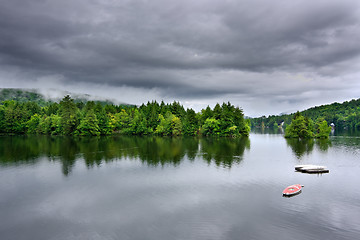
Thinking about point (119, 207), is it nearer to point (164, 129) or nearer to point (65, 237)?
point (65, 237)

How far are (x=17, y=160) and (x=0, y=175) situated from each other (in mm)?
12833

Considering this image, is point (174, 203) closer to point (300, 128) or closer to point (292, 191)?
point (292, 191)

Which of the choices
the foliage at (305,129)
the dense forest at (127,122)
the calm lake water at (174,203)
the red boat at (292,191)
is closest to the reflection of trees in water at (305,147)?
the calm lake water at (174,203)

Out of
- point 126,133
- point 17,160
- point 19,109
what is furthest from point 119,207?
point 19,109

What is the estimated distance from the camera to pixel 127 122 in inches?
5276

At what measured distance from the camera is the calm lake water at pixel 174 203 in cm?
1795

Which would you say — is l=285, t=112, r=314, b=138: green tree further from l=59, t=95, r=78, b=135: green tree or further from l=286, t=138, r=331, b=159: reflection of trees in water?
l=59, t=95, r=78, b=135: green tree

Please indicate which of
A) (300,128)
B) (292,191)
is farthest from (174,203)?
(300,128)

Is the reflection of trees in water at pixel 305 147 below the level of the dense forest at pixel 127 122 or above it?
below

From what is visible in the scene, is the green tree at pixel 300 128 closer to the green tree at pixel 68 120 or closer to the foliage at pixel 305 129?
the foliage at pixel 305 129

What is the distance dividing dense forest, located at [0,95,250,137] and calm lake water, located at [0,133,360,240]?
72.8 meters

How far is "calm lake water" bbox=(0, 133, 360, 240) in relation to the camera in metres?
18.0

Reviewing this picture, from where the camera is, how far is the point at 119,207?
22578mm

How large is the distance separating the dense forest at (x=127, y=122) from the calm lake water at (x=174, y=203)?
2865 inches
